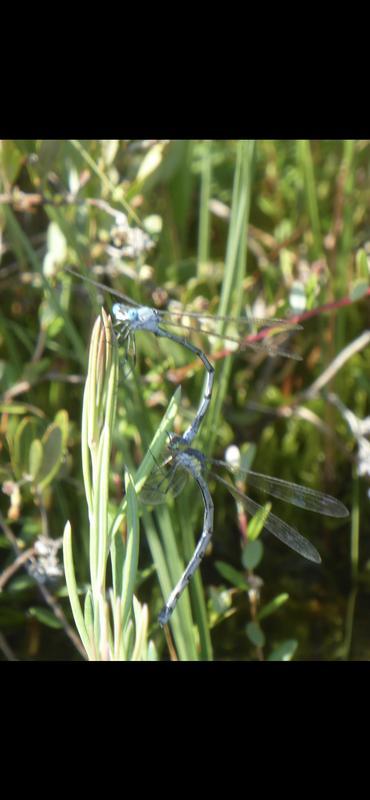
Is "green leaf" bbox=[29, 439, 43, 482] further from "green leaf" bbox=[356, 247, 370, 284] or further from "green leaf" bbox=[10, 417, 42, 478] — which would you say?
"green leaf" bbox=[356, 247, 370, 284]

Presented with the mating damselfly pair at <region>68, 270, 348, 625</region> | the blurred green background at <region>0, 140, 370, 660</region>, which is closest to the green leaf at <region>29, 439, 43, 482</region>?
the blurred green background at <region>0, 140, 370, 660</region>

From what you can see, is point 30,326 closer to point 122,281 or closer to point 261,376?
point 122,281

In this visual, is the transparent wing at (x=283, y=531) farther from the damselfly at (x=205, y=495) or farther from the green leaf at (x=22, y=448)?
the green leaf at (x=22, y=448)

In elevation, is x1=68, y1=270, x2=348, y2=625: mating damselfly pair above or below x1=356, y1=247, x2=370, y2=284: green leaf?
below

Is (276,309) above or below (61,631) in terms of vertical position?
above

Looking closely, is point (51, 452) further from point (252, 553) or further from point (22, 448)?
point (252, 553)

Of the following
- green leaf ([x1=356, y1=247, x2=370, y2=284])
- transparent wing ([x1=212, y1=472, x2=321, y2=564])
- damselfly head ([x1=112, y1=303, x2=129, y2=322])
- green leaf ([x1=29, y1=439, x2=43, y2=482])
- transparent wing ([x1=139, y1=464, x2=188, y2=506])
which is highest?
green leaf ([x1=356, y1=247, x2=370, y2=284])
